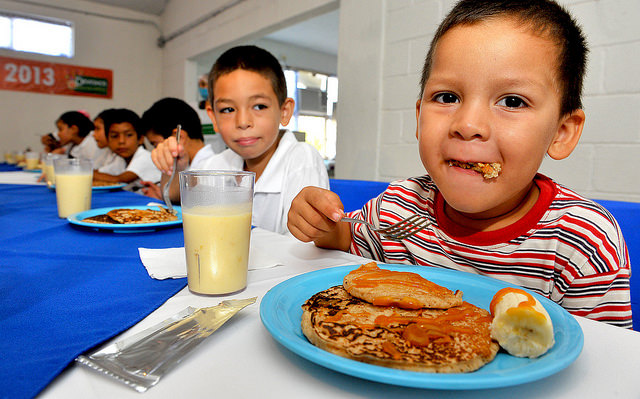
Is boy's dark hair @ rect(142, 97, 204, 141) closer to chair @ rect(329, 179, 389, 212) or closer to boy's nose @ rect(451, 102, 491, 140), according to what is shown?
chair @ rect(329, 179, 389, 212)

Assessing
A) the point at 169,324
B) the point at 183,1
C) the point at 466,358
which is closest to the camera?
the point at 466,358

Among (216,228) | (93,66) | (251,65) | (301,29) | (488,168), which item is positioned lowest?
(216,228)

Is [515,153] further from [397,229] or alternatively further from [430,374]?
[430,374]

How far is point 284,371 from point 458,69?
24.1 inches

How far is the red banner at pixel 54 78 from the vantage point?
6.23 m

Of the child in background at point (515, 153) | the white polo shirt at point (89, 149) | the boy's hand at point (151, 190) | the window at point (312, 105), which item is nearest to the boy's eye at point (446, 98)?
the child in background at point (515, 153)

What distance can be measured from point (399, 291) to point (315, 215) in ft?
1.20

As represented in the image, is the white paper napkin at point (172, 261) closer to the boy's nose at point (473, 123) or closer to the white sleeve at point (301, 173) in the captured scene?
the boy's nose at point (473, 123)

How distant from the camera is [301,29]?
654cm

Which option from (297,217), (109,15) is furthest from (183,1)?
(297,217)

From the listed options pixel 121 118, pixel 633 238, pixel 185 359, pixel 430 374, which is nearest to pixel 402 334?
pixel 430 374

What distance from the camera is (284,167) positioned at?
172 centimetres

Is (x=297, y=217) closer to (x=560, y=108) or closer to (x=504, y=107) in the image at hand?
(x=504, y=107)

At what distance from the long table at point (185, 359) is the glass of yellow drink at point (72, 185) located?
0.51m
